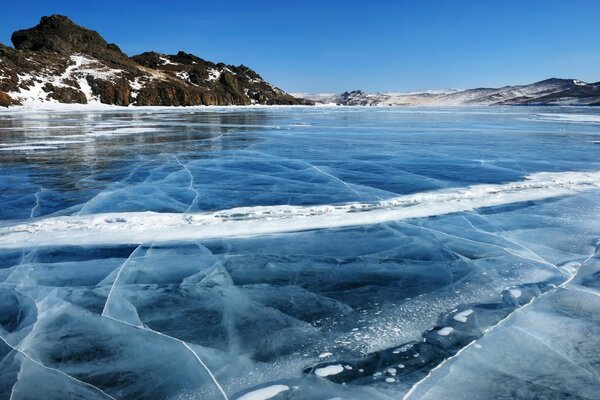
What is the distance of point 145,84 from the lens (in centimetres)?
6600

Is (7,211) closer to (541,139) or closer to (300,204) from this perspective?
(300,204)

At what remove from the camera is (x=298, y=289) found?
3090mm

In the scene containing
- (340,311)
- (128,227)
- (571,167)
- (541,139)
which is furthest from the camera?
(541,139)

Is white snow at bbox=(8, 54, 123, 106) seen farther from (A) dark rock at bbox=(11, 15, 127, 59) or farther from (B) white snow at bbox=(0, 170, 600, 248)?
(B) white snow at bbox=(0, 170, 600, 248)

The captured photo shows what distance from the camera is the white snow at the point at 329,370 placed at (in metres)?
2.09

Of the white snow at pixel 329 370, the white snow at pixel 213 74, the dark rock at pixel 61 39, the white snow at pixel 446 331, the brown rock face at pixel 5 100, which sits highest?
the dark rock at pixel 61 39

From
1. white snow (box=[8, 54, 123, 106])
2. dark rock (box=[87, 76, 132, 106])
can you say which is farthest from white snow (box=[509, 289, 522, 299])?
dark rock (box=[87, 76, 132, 106])

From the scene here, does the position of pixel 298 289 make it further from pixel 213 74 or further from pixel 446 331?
pixel 213 74

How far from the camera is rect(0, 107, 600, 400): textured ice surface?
207cm

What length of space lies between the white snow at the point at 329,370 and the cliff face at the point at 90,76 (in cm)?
4976

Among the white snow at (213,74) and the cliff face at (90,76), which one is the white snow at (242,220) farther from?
the white snow at (213,74)

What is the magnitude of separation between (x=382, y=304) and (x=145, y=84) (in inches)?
2774

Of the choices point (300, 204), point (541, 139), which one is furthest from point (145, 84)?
point (300, 204)

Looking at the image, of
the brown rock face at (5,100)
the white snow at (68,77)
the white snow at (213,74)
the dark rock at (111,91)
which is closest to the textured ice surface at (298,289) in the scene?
the brown rock face at (5,100)
